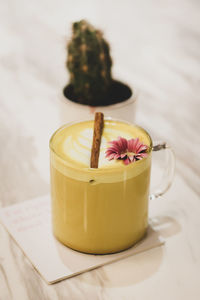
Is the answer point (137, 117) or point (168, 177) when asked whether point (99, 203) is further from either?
point (137, 117)

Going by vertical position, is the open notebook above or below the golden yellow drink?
below

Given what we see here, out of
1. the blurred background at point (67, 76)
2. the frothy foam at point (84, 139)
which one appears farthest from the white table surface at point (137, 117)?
the frothy foam at point (84, 139)

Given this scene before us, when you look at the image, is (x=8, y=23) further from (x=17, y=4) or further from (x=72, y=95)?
(x=72, y=95)

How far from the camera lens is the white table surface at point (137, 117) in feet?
2.07

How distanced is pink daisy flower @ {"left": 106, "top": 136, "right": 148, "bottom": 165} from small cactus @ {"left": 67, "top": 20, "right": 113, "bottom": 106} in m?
0.28

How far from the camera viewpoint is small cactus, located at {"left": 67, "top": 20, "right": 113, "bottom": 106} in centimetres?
89

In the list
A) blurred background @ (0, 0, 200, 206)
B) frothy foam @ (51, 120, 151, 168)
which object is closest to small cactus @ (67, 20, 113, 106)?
blurred background @ (0, 0, 200, 206)

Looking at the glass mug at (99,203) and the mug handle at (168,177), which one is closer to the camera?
the glass mug at (99,203)

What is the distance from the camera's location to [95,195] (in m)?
0.62

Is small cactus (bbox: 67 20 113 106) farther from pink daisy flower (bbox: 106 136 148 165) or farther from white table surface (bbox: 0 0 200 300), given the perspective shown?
pink daisy flower (bbox: 106 136 148 165)

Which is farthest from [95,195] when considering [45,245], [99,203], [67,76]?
[67,76]

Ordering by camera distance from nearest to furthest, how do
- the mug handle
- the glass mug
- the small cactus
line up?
the glass mug → the mug handle → the small cactus

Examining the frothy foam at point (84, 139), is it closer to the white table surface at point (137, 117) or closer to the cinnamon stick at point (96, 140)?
the cinnamon stick at point (96, 140)

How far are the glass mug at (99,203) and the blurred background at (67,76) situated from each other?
0.17 m
